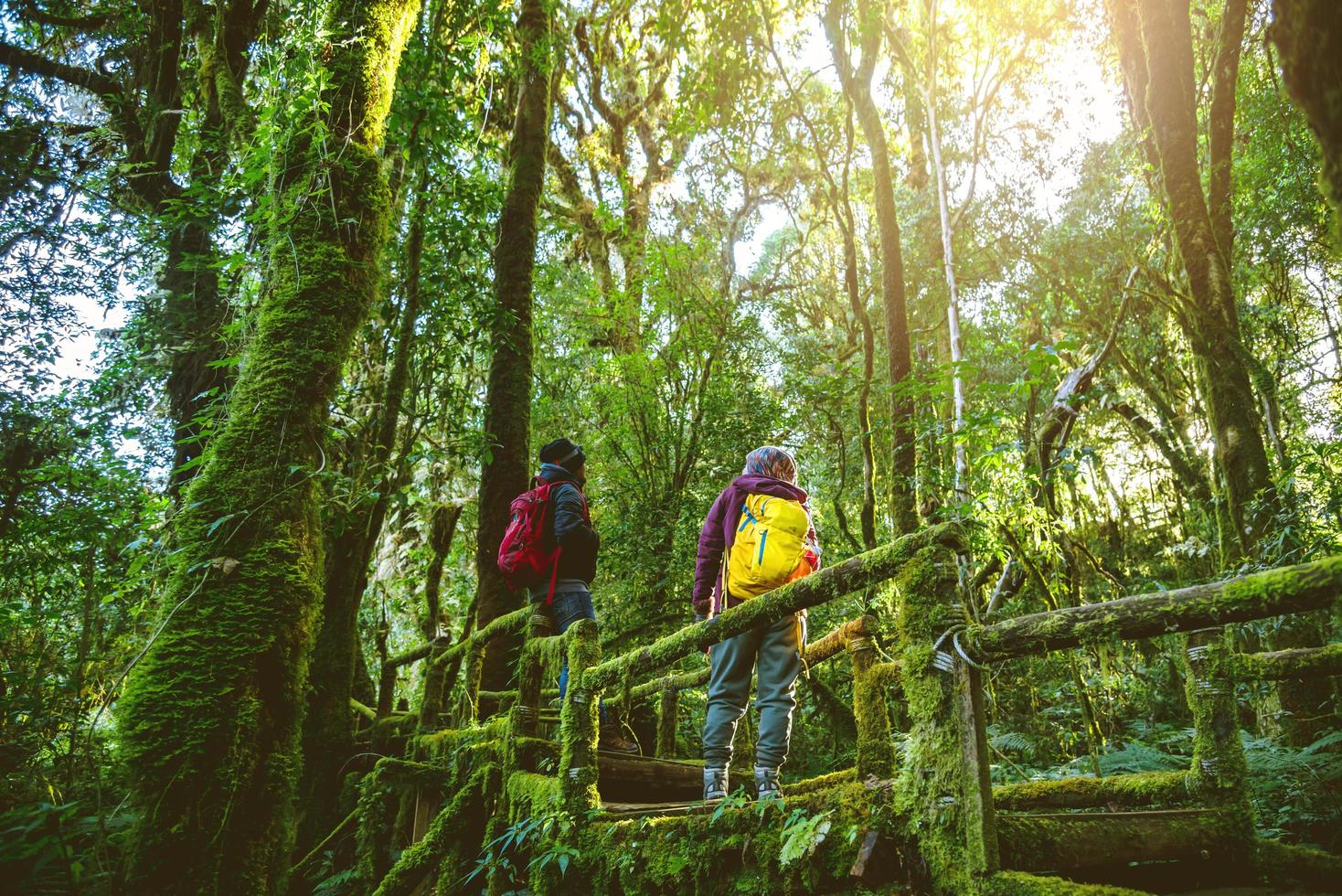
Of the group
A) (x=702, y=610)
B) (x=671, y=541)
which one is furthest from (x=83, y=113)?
(x=702, y=610)

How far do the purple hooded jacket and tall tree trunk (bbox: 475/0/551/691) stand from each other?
3.35 m

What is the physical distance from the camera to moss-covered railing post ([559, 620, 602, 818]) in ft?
13.9

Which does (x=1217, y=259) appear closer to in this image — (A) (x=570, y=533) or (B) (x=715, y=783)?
(A) (x=570, y=533)

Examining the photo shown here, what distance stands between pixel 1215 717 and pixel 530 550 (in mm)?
4445

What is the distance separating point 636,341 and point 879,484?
6.48 meters

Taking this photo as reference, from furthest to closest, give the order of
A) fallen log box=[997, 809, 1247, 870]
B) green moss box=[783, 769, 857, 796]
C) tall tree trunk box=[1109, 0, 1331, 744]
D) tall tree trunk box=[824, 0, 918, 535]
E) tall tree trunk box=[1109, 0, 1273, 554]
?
tall tree trunk box=[824, 0, 918, 535], tall tree trunk box=[1109, 0, 1273, 554], tall tree trunk box=[1109, 0, 1331, 744], green moss box=[783, 769, 857, 796], fallen log box=[997, 809, 1247, 870]

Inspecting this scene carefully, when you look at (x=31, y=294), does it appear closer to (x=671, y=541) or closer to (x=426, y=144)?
(x=426, y=144)

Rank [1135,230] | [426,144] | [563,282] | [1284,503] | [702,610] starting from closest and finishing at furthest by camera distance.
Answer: [702,610], [1284,503], [426,144], [1135,230], [563,282]

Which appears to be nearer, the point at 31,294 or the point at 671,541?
the point at 31,294

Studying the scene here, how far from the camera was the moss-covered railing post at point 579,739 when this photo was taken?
4250 mm

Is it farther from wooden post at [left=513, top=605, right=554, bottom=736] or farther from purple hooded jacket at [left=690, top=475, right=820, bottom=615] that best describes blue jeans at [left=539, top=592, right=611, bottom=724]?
purple hooded jacket at [left=690, top=475, right=820, bottom=615]

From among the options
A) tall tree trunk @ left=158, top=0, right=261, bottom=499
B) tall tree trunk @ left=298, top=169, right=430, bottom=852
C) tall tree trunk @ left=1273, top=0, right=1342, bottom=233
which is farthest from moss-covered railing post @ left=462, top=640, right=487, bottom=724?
tall tree trunk @ left=1273, top=0, right=1342, bottom=233

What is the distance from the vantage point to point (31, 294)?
929cm

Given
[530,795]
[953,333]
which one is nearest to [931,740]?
[530,795]
